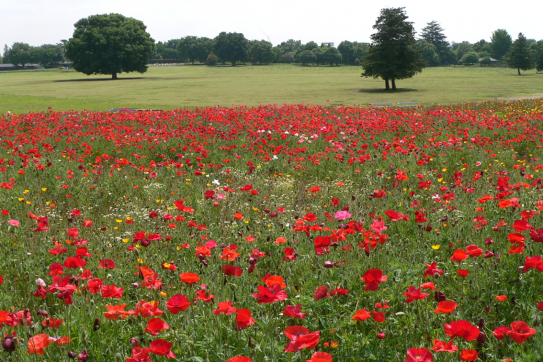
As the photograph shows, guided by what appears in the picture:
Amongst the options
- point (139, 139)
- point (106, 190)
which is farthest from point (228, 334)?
point (139, 139)

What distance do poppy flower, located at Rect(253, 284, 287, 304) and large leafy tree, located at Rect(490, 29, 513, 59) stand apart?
16325 centimetres

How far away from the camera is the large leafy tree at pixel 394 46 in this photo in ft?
135

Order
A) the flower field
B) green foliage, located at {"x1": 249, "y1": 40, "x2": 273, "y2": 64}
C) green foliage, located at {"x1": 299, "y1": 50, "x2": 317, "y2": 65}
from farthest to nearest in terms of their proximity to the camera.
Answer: green foliage, located at {"x1": 249, "y1": 40, "x2": 273, "y2": 64}, green foliage, located at {"x1": 299, "y1": 50, "x2": 317, "y2": 65}, the flower field

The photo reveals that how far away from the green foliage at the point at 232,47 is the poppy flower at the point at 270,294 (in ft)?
431

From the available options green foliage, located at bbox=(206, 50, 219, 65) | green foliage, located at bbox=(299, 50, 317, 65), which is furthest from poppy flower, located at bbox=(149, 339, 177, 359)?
green foliage, located at bbox=(299, 50, 317, 65)

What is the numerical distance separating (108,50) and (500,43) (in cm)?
12520

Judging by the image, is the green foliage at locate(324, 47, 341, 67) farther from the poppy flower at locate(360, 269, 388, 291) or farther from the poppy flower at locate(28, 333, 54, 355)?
the poppy flower at locate(28, 333, 54, 355)

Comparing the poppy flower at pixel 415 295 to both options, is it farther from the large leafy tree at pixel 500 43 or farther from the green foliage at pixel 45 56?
the green foliage at pixel 45 56

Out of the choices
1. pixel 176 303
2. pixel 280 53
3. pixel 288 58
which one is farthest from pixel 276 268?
pixel 280 53

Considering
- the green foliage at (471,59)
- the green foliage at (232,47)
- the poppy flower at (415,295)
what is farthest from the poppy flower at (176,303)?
the green foliage at (471,59)

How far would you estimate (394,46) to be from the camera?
40750mm

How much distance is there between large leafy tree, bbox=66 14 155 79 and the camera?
72.3 m

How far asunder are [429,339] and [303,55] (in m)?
134

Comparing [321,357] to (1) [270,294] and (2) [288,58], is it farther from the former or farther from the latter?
(2) [288,58]
